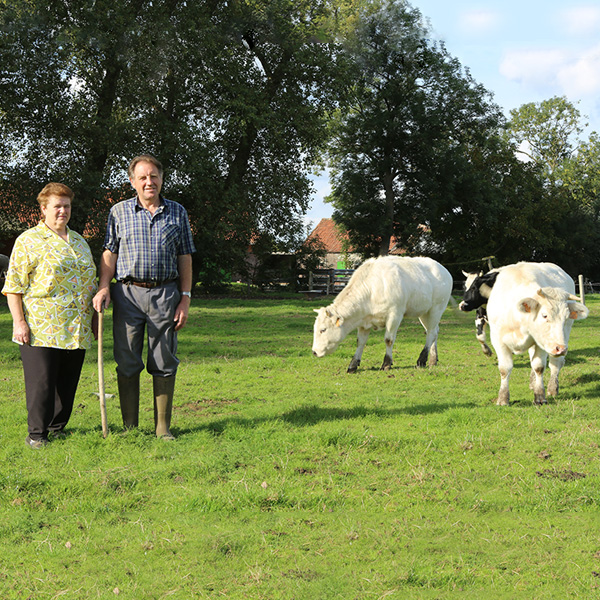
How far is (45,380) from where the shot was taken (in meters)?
6.24

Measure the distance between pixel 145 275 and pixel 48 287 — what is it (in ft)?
2.99

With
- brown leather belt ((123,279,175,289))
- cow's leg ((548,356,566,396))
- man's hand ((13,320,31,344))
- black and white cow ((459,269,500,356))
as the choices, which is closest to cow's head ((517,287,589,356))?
cow's leg ((548,356,566,396))

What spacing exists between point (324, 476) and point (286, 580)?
5.96ft

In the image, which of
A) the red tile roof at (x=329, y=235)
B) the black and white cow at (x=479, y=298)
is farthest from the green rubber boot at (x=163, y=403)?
the red tile roof at (x=329, y=235)

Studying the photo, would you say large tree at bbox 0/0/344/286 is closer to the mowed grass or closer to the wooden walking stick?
the mowed grass

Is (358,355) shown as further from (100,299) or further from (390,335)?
(100,299)

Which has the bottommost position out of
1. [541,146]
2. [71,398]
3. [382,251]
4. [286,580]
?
[286,580]

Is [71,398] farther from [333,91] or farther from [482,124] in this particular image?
[482,124]

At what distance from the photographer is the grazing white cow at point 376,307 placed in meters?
11.7

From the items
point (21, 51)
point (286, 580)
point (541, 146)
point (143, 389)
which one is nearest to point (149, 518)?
point (286, 580)

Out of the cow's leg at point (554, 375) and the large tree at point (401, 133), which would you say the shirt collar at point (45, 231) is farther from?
the large tree at point (401, 133)

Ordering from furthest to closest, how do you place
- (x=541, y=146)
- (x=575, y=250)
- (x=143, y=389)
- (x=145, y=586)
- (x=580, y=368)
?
(x=541, y=146) < (x=575, y=250) < (x=580, y=368) < (x=143, y=389) < (x=145, y=586)

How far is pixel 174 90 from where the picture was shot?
93.9 ft

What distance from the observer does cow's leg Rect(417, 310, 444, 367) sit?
12016 mm
